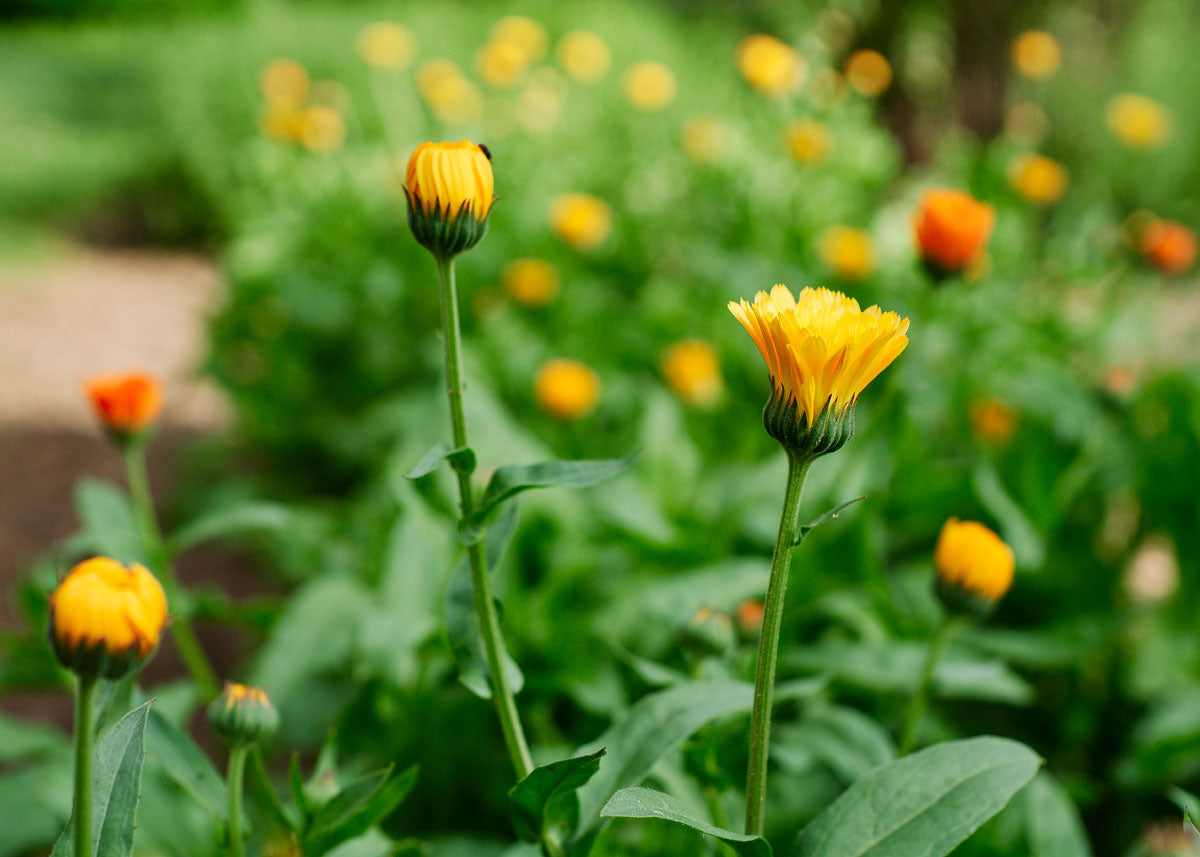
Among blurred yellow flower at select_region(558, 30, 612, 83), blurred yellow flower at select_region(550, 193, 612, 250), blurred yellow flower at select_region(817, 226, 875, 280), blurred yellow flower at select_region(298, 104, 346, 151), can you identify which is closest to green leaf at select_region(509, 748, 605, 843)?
blurred yellow flower at select_region(817, 226, 875, 280)

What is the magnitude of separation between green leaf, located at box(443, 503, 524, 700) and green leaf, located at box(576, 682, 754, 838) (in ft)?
0.27

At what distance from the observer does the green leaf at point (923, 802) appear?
23.2 inches

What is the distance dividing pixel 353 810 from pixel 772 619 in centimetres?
35

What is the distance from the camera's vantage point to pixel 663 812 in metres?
0.52

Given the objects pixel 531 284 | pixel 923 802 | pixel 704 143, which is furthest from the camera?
pixel 704 143

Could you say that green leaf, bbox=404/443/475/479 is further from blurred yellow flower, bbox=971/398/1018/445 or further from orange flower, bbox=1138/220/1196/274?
orange flower, bbox=1138/220/1196/274

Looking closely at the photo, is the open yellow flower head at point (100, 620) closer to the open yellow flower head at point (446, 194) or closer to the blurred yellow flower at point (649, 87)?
the open yellow flower head at point (446, 194)

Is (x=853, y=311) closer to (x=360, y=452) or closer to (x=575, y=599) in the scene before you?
(x=575, y=599)

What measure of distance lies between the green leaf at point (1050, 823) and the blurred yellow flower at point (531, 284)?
4.10ft

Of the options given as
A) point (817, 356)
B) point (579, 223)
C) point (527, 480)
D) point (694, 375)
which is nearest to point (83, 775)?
point (527, 480)

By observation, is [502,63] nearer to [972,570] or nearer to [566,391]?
[566,391]

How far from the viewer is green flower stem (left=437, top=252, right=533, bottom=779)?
1.97 ft

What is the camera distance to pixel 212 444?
276cm

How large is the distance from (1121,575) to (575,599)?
81 centimetres
